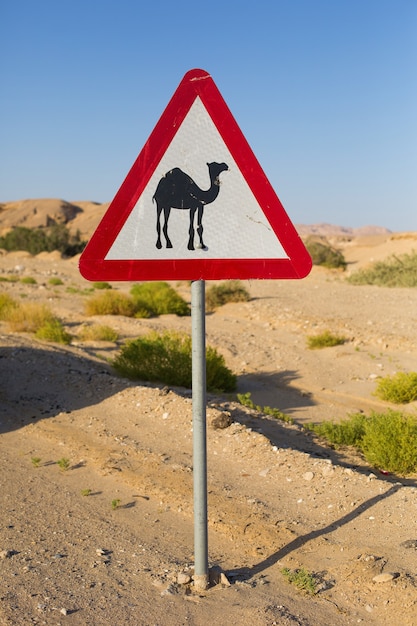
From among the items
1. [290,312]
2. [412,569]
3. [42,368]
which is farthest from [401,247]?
[412,569]

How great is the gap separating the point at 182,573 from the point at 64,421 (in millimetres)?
3635

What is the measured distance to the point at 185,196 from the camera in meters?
3.40

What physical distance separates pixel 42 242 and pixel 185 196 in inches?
1905

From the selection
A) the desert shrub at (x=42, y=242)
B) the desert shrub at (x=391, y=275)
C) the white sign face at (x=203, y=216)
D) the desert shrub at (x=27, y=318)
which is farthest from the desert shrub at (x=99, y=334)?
the desert shrub at (x=42, y=242)

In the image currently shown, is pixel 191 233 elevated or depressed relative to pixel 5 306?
elevated

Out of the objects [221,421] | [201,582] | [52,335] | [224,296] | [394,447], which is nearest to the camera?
[201,582]

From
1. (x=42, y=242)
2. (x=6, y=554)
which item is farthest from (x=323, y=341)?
(x=42, y=242)

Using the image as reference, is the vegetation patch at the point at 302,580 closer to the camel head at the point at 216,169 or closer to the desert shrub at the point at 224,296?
the camel head at the point at 216,169

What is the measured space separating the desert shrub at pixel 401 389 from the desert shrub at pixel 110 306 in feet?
28.7

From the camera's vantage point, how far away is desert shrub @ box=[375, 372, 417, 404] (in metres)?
9.80

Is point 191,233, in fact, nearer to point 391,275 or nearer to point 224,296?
point 224,296

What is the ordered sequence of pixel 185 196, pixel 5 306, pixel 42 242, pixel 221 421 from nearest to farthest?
pixel 185 196 < pixel 221 421 < pixel 5 306 < pixel 42 242

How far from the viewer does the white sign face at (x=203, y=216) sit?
11.2 ft

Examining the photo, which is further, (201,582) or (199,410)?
(201,582)
